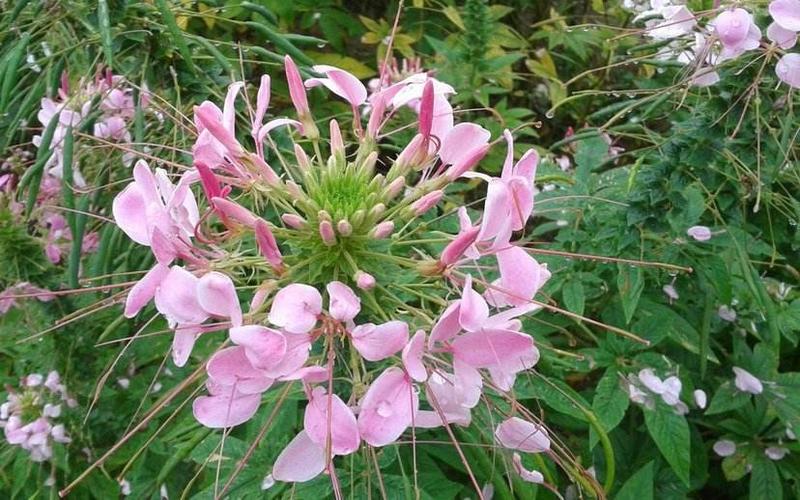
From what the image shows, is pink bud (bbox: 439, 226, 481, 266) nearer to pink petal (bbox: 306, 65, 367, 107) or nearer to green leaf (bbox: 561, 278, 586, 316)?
pink petal (bbox: 306, 65, 367, 107)

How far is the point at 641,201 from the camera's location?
131 centimetres

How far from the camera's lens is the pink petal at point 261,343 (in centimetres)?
62

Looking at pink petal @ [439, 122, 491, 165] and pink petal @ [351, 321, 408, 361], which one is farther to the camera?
pink petal @ [439, 122, 491, 165]

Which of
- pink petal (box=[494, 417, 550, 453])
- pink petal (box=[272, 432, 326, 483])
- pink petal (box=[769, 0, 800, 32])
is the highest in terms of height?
pink petal (box=[769, 0, 800, 32])

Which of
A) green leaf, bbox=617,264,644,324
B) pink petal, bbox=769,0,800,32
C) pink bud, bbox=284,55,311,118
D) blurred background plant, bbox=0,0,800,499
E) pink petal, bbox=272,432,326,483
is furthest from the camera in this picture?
green leaf, bbox=617,264,644,324

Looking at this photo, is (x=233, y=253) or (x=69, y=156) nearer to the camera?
(x=233, y=253)

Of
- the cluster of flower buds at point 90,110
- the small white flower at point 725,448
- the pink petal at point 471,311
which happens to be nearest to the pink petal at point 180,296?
the pink petal at point 471,311

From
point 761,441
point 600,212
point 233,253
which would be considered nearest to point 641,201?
point 600,212

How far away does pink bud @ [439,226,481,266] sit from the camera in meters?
0.69

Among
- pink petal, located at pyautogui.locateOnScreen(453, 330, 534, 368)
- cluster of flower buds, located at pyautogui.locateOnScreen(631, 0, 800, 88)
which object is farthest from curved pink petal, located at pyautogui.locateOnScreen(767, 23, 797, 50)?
pink petal, located at pyautogui.locateOnScreen(453, 330, 534, 368)

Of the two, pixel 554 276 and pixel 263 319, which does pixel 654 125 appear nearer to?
pixel 554 276

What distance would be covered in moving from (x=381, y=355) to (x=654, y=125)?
1.89 meters

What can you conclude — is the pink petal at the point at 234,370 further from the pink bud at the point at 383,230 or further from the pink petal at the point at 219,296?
the pink bud at the point at 383,230

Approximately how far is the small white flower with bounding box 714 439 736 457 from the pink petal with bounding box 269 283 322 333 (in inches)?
48.8
